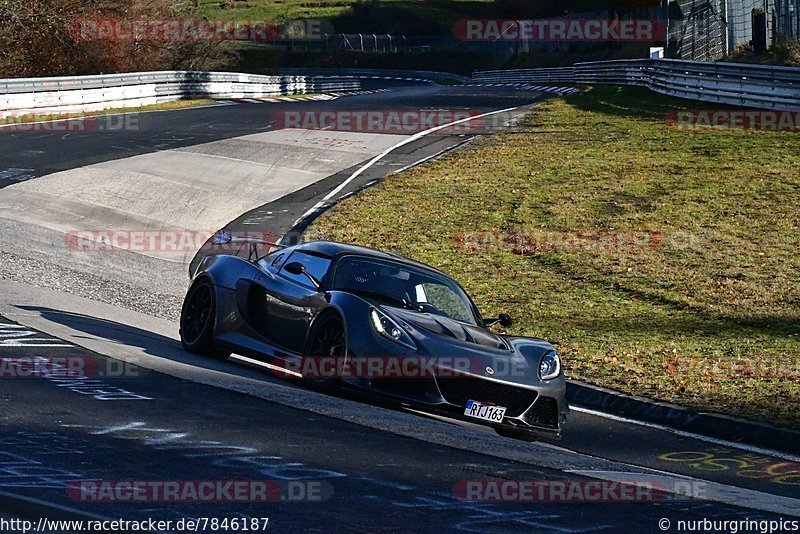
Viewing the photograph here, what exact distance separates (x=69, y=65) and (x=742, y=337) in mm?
34536

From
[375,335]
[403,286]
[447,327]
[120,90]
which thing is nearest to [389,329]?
[375,335]

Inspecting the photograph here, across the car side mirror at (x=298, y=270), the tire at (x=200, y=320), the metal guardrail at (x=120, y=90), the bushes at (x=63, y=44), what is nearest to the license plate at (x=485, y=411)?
the car side mirror at (x=298, y=270)

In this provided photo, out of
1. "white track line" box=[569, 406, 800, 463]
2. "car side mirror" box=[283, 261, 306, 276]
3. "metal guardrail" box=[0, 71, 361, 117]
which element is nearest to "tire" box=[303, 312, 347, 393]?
"car side mirror" box=[283, 261, 306, 276]

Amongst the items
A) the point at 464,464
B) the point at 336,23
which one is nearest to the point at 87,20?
the point at 464,464

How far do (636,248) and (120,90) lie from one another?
2163 cm

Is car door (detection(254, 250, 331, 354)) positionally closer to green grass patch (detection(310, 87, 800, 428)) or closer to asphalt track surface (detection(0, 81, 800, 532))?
asphalt track surface (detection(0, 81, 800, 532))

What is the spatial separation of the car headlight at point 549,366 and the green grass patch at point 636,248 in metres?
1.65

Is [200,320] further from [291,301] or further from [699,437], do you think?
[699,437]

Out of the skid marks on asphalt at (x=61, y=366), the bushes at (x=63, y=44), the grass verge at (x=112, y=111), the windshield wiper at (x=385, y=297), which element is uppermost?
the bushes at (x=63, y=44)

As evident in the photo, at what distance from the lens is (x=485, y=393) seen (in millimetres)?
8523

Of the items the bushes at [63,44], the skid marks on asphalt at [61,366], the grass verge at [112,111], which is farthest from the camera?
the bushes at [63,44]

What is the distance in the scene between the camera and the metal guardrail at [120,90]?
3009cm

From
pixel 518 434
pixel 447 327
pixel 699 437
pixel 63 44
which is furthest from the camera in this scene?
pixel 63 44

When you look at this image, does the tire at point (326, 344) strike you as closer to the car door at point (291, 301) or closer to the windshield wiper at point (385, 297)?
the car door at point (291, 301)
